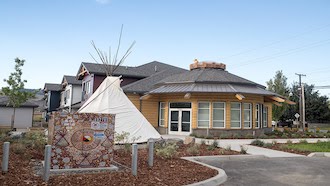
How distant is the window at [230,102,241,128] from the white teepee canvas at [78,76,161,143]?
936 cm

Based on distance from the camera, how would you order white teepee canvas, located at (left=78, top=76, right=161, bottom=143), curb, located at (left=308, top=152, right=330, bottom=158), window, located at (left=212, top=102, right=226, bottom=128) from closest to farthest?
curb, located at (left=308, top=152, right=330, bottom=158) → white teepee canvas, located at (left=78, top=76, right=161, bottom=143) → window, located at (left=212, top=102, right=226, bottom=128)

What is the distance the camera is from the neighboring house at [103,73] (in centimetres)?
2831

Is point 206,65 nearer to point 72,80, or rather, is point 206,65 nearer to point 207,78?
point 207,78

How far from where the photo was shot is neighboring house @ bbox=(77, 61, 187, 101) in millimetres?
28312

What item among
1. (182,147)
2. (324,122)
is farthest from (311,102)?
(182,147)

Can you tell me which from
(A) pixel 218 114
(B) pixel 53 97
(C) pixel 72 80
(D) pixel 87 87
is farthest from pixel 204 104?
(B) pixel 53 97

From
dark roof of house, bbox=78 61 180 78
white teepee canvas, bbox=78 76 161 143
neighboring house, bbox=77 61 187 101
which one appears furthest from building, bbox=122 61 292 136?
white teepee canvas, bbox=78 76 161 143

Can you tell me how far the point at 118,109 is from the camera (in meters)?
13.8

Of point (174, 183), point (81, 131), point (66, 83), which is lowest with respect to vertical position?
point (174, 183)

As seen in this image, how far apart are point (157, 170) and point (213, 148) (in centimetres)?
580

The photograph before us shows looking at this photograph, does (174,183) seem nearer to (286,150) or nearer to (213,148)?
(213,148)

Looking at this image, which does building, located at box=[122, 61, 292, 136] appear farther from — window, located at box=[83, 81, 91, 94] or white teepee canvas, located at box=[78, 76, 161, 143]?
white teepee canvas, located at box=[78, 76, 161, 143]

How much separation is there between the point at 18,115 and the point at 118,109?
80.0ft

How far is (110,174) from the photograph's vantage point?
6941mm
